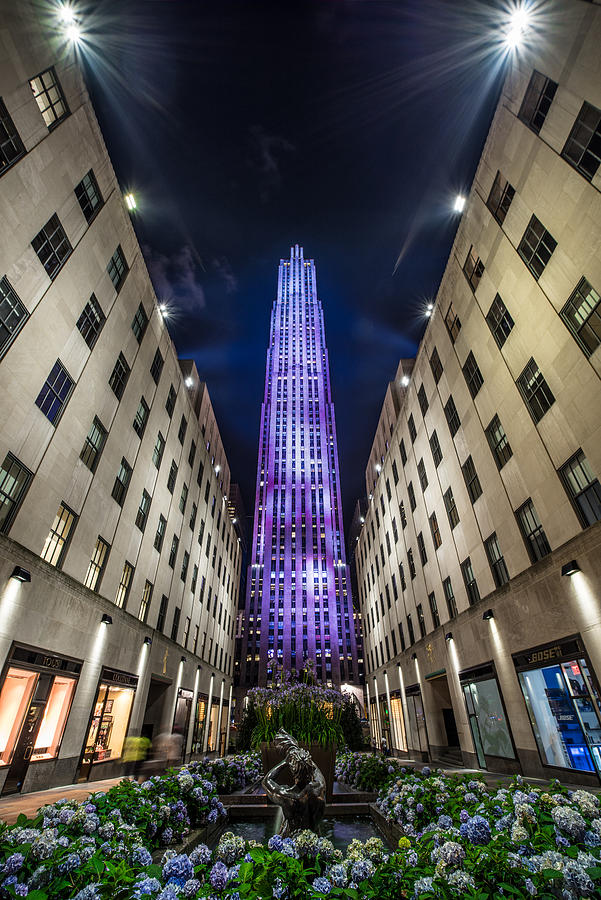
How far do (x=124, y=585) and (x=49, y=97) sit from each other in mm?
21834

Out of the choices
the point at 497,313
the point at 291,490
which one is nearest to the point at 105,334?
the point at 497,313

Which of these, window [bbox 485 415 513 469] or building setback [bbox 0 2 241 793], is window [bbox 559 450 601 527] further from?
building setback [bbox 0 2 241 793]

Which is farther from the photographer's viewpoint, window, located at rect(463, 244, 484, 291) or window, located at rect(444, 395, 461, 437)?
window, located at rect(444, 395, 461, 437)

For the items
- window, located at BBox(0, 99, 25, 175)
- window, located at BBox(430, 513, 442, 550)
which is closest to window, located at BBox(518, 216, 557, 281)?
window, located at BBox(430, 513, 442, 550)

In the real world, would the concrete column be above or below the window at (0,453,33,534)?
below

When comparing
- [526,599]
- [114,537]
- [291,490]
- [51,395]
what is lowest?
[526,599]

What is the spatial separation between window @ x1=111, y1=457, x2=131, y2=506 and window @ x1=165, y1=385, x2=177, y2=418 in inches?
283

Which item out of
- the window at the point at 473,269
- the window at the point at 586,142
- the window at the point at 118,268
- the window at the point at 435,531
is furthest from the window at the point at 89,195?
the window at the point at 435,531

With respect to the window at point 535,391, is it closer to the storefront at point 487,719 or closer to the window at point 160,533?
the storefront at point 487,719

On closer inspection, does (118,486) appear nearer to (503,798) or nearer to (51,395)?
(51,395)

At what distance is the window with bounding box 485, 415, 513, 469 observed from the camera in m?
19.3

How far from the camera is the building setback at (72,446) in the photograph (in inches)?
527

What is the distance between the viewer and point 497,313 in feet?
65.1

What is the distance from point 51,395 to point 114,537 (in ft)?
26.9
